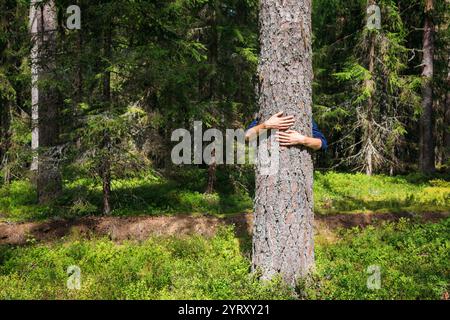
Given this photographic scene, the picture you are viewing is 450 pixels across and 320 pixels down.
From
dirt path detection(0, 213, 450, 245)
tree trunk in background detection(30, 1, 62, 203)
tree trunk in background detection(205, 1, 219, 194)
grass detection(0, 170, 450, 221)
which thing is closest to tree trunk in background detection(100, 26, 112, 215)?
grass detection(0, 170, 450, 221)

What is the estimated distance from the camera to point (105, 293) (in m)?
5.63

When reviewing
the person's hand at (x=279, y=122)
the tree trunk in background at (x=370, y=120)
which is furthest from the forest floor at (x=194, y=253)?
the tree trunk in background at (x=370, y=120)

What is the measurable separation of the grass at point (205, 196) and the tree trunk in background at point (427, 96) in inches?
67.1

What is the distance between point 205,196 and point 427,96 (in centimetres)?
1288

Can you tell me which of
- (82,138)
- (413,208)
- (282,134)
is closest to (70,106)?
(82,138)

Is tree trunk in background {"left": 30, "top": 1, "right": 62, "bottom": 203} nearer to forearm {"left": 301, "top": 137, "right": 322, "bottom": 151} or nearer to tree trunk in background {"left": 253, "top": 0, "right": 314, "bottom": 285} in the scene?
tree trunk in background {"left": 253, "top": 0, "right": 314, "bottom": 285}

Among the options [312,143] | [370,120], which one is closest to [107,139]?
[312,143]

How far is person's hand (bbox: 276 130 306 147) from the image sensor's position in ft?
18.2

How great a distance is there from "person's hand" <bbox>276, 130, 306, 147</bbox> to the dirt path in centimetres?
380

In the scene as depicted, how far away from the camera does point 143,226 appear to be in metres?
9.71

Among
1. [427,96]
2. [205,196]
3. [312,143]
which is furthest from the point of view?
[427,96]

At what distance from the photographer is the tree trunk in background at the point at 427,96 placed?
20.4m

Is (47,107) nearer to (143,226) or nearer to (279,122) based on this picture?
(143,226)

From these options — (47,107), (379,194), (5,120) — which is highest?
(5,120)
